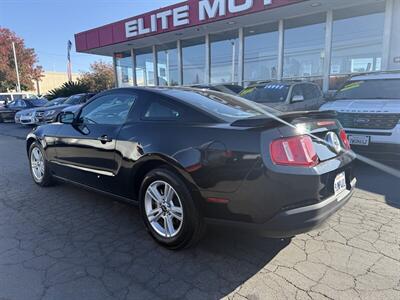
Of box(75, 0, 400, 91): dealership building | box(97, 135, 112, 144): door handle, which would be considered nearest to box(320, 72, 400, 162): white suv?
box(97, 135, 112, 144): door handle

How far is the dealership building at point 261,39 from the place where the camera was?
36.0 ft

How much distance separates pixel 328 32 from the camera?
1177cm

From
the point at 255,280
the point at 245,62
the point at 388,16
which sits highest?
the point at 388,16

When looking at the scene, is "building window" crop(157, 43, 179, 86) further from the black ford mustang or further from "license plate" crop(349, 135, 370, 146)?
the black ford mustang

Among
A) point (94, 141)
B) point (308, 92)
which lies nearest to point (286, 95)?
point (308, 92)

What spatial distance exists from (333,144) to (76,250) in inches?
101

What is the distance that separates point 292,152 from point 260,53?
12.4 meters

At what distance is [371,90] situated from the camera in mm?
6449

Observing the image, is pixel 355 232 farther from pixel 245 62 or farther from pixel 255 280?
pixel 245 62

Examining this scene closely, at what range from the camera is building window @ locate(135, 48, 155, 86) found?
18141 millimetres

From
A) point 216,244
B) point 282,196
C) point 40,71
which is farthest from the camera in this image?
point 40,71

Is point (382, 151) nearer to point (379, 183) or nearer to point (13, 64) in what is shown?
point (379, 183)

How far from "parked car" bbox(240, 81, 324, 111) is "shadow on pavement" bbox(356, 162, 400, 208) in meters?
2.76

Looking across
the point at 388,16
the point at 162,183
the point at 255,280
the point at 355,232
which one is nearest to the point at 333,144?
the point at 355,232
